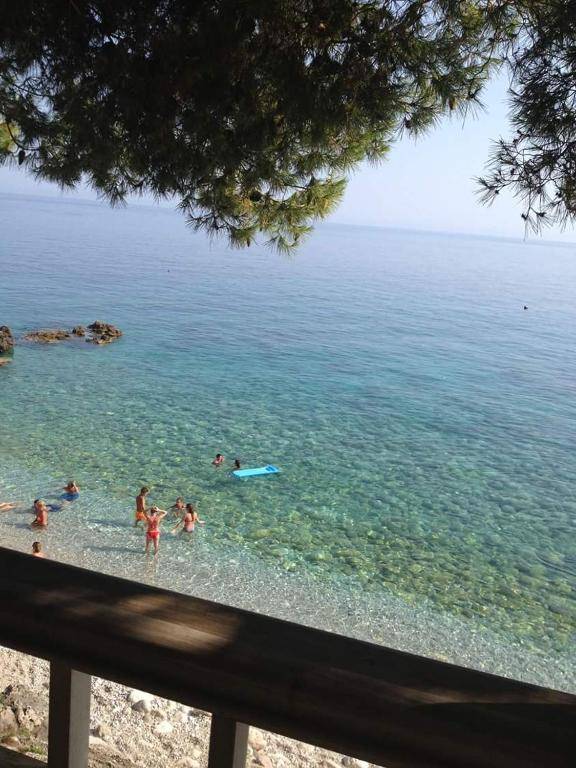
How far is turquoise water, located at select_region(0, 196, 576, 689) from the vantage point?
1204 centimetres

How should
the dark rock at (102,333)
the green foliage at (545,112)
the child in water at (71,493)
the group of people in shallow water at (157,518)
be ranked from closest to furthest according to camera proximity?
1. the green foliage at (545,112)
2. the group of people in shallow water at (157,518)
3. the child in water at (71,493)
4. the dark rock at (102,333)

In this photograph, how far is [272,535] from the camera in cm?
1408

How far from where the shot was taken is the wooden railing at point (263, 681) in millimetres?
939

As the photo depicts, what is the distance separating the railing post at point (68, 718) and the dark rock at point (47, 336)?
101 ft

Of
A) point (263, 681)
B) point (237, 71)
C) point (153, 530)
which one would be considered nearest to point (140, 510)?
point (153, 530)

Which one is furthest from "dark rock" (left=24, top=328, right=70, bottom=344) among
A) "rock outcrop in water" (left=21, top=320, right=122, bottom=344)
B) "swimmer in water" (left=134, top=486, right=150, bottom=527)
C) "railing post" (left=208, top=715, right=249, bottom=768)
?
"railing post" (left=208, top=715, right=249, bottom=768)

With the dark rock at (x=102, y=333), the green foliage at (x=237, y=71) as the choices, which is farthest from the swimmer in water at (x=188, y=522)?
the dark rock at (x=102, y=333)

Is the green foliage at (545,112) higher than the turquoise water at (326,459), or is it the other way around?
the green foliage at (545,112)

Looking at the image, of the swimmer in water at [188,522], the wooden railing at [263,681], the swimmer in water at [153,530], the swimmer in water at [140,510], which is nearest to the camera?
the wooden railing at [263,681]

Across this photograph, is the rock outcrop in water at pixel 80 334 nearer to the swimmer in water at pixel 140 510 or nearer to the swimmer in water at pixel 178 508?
the swimmer in water at pixel 178 508

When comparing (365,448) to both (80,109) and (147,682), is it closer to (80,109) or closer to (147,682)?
(80,109)

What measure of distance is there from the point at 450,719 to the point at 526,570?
46.0 feet

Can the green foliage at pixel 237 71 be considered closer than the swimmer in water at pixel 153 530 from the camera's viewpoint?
Yes

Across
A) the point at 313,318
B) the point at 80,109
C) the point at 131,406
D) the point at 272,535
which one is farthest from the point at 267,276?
the point at 80,109
